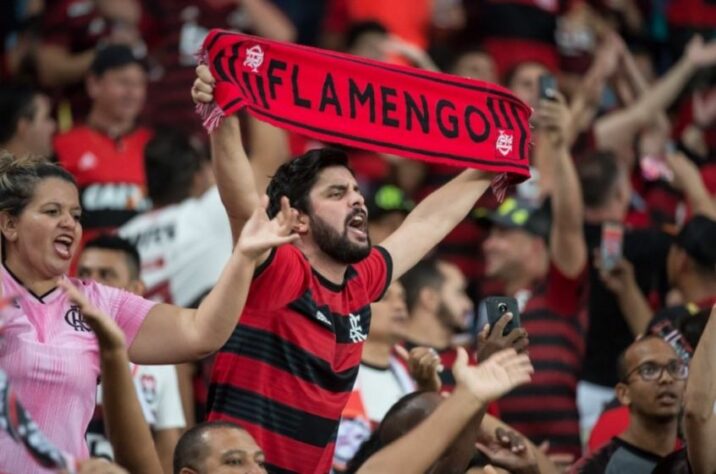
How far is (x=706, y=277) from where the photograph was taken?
8.34 metres

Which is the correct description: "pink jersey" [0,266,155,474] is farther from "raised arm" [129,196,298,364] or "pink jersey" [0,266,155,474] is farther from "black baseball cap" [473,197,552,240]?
"black baseball cap" [473,197,552,240]

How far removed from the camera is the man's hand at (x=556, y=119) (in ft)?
26.3

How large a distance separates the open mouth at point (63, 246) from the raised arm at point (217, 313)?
13.7 inches

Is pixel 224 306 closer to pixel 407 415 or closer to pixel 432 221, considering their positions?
pixel 407 415

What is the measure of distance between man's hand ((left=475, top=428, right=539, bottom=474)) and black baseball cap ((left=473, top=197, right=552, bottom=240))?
9.33ft

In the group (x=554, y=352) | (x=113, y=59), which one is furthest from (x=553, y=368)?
(x=113, y=59)

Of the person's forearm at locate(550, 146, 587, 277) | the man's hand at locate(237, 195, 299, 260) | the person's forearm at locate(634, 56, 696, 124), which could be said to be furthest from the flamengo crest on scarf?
the person's forearm at locate(634, 56, 696, 124)

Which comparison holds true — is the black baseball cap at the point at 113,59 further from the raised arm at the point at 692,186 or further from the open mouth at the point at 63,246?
the open mouth at the point at 63,246

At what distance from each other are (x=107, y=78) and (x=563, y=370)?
3.17m

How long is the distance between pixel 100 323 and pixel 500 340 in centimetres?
137

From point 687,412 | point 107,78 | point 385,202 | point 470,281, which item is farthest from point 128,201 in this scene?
point 687,412

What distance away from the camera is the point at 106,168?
9445 mm

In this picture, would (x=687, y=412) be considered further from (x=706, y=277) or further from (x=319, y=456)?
(x=706, y=277)

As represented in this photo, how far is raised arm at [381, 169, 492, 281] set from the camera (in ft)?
21.4
